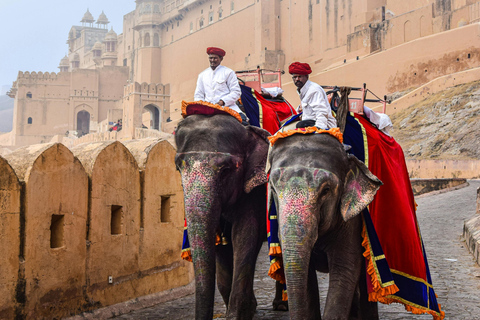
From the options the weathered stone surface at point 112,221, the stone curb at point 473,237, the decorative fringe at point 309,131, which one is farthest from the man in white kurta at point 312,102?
the stone curb at point 473,237

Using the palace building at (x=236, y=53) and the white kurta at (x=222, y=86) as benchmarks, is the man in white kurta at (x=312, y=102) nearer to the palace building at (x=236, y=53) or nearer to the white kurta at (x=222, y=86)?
the white kurta at (x=222, y=86)

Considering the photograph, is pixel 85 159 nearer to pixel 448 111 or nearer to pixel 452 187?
pixel 452 187

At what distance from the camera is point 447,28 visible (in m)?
34.2

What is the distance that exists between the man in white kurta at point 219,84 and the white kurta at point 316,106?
767 mm

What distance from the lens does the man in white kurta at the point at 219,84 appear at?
5.38 m

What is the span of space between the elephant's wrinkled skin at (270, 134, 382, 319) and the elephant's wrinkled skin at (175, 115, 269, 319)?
60cm

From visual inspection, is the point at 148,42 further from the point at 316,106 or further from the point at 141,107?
the point at 316,106

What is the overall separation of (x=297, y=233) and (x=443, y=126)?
2685 centimetres

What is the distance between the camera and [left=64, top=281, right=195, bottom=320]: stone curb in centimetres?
527

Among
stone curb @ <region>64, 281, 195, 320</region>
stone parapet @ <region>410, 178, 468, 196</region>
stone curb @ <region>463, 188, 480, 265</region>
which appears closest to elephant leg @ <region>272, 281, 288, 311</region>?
stone curb @ <region>64, 281, 195, 320</region>

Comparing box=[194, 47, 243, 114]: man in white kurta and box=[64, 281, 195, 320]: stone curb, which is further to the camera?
box=[194, 47, 243, 114]: man in white kurta

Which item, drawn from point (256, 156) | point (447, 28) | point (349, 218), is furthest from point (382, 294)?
point (447, 28)

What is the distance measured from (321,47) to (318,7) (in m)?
2.61

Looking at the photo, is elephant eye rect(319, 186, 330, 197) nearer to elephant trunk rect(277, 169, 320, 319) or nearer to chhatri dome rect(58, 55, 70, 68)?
elephant trunk rect(277, 169, 320, 319)
